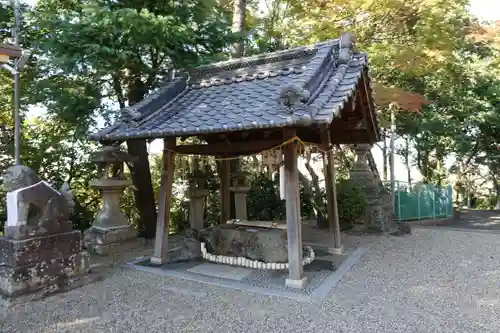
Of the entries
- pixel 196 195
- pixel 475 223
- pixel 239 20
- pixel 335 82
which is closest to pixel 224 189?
pixel 196 195

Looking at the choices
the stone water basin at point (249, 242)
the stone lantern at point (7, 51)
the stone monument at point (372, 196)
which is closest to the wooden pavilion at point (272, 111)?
the stone water basin at point (249, 242)

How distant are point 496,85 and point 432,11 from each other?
6253 mm

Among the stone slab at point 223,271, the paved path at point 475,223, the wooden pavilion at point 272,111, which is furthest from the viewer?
the paved path at point 475,223

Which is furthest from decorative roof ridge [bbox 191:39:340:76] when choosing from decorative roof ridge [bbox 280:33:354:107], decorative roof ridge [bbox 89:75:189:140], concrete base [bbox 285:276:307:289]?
concrete base [bbox 285:276:307:289]

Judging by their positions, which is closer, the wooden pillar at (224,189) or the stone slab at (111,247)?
the stone slab at (111,247)

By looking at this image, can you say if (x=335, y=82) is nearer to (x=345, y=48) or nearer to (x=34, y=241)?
(x=345, y=48)

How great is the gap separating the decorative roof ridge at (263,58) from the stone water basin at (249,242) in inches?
126

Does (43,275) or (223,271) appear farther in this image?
(223,271)

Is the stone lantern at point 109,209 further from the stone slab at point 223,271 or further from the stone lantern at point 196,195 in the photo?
the stone slab at point 223,271

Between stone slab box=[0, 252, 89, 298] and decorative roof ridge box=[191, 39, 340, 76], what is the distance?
419 centimetres

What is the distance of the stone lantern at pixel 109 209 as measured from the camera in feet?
22.7

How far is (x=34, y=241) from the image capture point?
4598mm

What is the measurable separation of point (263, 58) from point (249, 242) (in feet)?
11.5

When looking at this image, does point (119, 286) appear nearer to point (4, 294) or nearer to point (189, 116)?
point (4, 294)
